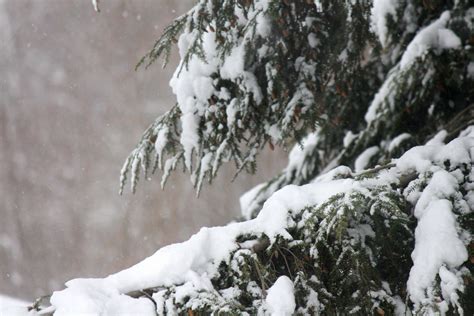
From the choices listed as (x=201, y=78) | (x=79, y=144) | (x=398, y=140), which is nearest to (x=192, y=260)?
(x=201, y=78)

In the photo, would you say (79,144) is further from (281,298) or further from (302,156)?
(281,298)

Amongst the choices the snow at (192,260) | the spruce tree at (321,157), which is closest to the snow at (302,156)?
the spruce tree at (321,157)

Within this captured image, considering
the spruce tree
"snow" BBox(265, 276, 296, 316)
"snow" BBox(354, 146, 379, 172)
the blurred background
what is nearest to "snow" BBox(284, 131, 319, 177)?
the spruce tree

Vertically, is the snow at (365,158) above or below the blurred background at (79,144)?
below

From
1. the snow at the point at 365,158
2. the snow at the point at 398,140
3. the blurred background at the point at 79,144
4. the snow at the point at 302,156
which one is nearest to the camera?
the snow at the point at 398,140

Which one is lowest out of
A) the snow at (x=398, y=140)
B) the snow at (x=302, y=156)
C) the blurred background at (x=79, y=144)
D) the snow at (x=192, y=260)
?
the snow at (x=192, y=260)

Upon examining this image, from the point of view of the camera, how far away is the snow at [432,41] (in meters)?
2.90

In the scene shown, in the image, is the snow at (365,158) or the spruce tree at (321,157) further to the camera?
the snow at (365,158)

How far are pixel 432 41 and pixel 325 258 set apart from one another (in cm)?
159

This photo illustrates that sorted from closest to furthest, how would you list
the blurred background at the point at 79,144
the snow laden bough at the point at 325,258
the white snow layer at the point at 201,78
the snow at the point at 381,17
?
the snow laden bough at the point at 325,258 → the white snow layer at the point at 201,78 → the snow at the point at 381,17 → the blurred background at the point at 79,144

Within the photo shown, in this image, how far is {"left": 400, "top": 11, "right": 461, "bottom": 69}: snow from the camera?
290 centimetres

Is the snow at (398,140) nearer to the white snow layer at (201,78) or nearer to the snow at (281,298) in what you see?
the white snow layer at (201,78)

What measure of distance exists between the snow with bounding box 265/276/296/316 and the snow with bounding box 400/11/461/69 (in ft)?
5.42

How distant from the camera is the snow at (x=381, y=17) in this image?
2.88 metres
